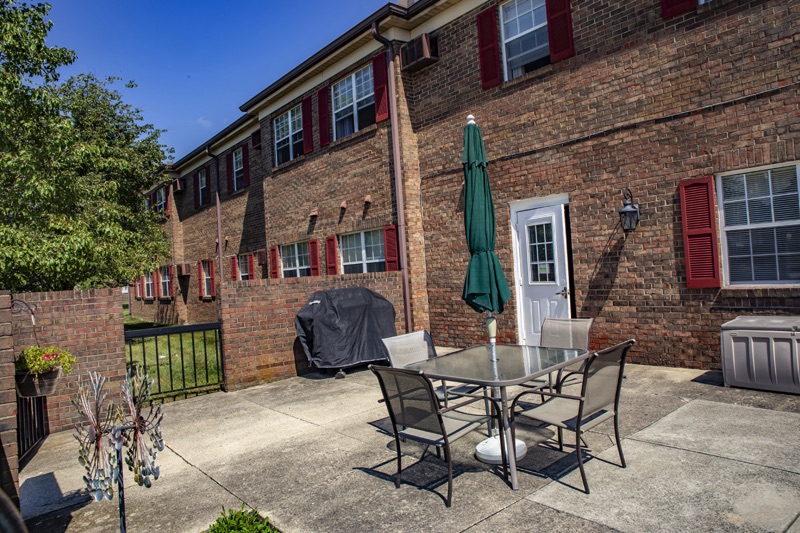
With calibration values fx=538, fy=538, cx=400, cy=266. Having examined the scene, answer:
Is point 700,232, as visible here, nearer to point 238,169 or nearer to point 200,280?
point 238,169

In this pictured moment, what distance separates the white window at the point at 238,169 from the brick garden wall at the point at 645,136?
32.9 feet

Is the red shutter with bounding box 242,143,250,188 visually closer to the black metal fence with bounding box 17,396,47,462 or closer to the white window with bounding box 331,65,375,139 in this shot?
the white window with bounding box 331,65,375,139

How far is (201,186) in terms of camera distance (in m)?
20.2

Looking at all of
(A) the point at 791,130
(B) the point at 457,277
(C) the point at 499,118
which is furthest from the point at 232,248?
(A) the point at 791,130

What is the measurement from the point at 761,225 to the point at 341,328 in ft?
18.8

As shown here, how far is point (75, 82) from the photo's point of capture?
14.5 metres

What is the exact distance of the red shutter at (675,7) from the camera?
Result: 264 inches

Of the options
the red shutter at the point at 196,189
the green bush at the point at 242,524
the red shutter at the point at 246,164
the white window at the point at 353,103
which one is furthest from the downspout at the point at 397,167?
the red shutter at the point at 196,189

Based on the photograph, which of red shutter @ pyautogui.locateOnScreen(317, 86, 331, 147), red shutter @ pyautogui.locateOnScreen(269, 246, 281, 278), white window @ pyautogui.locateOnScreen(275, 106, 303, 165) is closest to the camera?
red shutter @ pyautogui.locateOnScreen(317, 86, 331, 147)

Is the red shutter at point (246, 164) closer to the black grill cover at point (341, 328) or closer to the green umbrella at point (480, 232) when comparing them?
the black grill cover at point (341, 328)

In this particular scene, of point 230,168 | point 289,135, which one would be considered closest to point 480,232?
point 289,135

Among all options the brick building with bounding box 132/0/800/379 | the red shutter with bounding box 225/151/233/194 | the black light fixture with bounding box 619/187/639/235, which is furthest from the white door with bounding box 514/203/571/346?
the red shutter with bounding box 225/151/233/194

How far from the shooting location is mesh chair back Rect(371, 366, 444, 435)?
3.53 m

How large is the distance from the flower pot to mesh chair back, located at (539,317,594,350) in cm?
496
